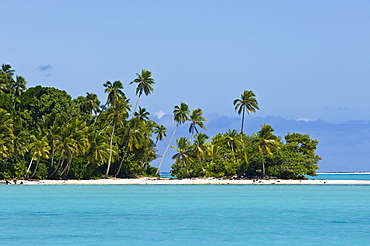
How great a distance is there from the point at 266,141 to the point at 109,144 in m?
22.9

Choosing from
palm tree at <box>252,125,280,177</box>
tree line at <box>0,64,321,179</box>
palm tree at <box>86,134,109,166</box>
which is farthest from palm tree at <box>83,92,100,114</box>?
palm tree at <box>252,125,280,177</box>

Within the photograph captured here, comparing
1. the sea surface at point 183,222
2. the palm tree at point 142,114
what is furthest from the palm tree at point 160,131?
the sea surface at point 183,222

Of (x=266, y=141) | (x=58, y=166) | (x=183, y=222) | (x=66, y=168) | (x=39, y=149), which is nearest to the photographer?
(x=183, y=222)

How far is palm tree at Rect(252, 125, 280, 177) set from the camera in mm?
80812

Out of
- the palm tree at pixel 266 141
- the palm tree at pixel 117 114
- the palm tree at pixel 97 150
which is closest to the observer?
the palm tree at pixel 266 141

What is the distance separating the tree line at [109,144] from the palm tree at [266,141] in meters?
0.13

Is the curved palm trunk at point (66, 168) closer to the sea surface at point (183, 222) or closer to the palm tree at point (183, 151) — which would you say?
the palm tree at point (183, 151)

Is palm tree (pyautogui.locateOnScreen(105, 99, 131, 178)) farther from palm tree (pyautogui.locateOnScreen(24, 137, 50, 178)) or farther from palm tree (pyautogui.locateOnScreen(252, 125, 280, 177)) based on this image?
palm tree (pyautogui.locateOnScreen(252, 125, 280, 177))

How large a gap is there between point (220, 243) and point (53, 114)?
66.2m

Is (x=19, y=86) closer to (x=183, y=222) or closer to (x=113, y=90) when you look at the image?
(x=113, y=90)

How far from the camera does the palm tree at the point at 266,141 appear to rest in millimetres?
80812

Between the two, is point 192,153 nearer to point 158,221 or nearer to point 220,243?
point 158,221

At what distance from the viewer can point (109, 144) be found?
293 ft

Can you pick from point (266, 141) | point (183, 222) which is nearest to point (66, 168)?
point (266, 141)
